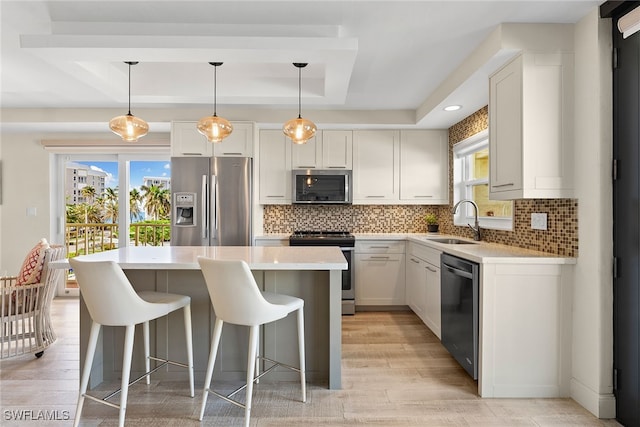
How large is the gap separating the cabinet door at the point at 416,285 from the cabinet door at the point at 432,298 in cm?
7

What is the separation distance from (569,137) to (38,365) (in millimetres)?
4038

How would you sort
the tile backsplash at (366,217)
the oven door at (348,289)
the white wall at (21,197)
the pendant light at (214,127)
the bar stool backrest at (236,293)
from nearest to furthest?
1. the bar stool backrest at (236,293)
2. the pendant light at (214,127)
3. the oven door at (348,289)
4. the tile backsplash at (366,217)
5. the white wall at (21,197)

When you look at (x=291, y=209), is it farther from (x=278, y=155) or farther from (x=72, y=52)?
(x=72, y=52)


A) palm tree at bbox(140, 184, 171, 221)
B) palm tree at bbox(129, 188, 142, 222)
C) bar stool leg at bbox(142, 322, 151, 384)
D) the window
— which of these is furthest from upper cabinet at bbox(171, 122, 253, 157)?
the window

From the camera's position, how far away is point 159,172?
17.1ft

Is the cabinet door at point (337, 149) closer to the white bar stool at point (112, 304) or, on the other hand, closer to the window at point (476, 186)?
the window at point (476, 186)

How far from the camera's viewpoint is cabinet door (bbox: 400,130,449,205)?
4852mm

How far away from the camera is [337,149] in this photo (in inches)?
190

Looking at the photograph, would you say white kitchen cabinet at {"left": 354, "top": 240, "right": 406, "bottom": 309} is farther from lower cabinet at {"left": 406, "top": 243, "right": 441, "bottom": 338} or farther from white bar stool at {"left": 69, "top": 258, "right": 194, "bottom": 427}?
white bar stool at {"left": 69, "top": 258, "right": 194, "bottom": 427}

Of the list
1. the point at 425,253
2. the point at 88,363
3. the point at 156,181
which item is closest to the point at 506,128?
the point at 425,253

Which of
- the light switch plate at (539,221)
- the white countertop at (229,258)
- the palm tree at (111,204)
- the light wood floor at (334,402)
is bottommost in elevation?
the light wood floor at (334,402)

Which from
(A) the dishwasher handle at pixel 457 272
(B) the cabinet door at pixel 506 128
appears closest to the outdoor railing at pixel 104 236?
(A) the dishwasher handle at pixel 457 272

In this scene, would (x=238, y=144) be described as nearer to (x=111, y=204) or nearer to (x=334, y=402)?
(x=111, y=204)

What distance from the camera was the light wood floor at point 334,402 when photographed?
86.7 inches
